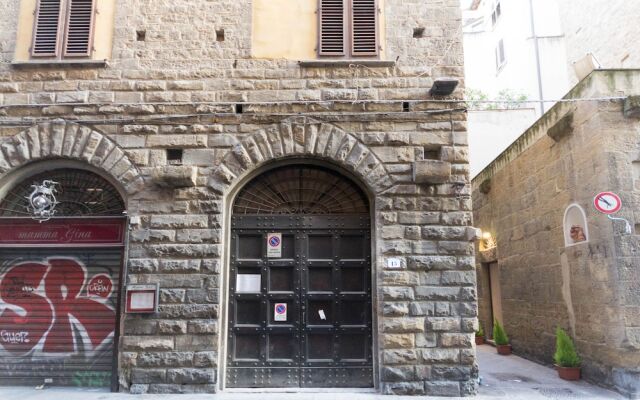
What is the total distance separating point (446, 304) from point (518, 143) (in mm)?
5024

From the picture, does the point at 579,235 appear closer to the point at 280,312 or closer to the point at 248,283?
the point at 280,312

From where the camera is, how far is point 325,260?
7.18m

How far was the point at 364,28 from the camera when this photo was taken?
7.68 m

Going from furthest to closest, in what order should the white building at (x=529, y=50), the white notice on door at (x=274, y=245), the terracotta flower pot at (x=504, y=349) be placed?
the white building at (x=529, y=50) < the terracotta flower pot at (x=504, y=349) < the white notice on door at (x=274, y=245)

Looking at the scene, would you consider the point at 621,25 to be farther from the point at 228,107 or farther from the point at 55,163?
the point at 55,163

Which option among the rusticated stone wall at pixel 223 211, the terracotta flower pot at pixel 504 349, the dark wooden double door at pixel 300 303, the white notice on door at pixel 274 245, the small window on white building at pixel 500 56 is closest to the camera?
the rusticated stone wall at pixel 223 211

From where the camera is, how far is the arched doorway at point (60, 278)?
700cm

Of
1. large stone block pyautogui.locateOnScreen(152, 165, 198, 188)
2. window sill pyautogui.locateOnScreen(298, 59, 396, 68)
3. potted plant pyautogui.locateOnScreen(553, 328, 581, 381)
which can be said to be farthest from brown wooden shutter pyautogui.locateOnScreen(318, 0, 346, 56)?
potted plant pyautogui.locateOnScreen(553, 328, 581, 381)

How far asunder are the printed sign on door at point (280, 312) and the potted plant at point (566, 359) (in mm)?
4422

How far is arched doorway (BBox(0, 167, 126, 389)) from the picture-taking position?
700 cm

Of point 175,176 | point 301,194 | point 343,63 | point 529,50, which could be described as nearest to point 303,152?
point 301,194

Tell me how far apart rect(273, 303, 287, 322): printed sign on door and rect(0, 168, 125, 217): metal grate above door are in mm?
2660

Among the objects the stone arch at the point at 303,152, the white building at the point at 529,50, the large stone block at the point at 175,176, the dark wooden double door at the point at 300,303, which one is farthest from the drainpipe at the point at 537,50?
the large stone block at the point at 175,176

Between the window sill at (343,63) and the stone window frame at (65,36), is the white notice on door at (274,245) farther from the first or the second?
the stone window frame at (65,36)
